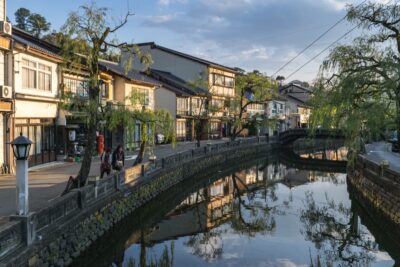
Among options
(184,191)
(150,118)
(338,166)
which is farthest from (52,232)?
(338,166)

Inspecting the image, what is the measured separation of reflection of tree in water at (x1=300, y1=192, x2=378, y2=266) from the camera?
15.5m

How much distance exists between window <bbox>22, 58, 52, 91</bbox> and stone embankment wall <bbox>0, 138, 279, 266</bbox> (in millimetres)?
8142

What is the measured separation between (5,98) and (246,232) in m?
13.3

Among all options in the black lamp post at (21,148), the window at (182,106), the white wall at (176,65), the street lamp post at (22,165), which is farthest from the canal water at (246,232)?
the white wall at (176,65)

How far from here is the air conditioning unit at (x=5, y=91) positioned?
64.4 ft

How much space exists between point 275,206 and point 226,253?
378 inches

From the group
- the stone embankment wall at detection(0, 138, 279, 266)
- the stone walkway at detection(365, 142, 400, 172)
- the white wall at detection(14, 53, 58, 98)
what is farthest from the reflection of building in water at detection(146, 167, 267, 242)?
the white wall at detection(14, 53, 58, 98)

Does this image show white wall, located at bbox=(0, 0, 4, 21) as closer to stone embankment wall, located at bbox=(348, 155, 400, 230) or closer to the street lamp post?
the street lamp post

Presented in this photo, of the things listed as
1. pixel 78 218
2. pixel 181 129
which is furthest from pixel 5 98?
pixel 181 129

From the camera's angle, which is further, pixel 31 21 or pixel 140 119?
pixel 31 21

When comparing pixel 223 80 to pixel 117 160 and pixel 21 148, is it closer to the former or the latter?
pixel 117 160

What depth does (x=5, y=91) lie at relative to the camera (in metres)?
19.9

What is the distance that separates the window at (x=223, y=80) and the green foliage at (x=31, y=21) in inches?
1121

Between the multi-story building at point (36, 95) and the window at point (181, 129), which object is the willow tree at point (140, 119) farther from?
the window at point (181, 129)
